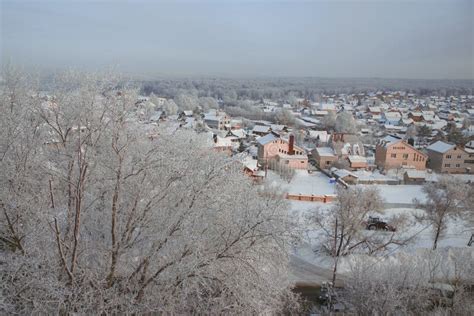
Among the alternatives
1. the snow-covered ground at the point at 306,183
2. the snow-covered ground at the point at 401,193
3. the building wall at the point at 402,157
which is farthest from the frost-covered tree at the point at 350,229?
the building wall at the point at 402,157

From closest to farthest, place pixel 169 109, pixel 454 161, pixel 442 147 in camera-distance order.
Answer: pixel 454 161 < pixel 442 147 < pixel 169 109

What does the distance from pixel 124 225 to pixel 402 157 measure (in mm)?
21746

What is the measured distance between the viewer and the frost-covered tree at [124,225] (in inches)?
189

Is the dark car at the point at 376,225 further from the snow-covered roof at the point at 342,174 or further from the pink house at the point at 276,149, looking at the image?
the pink house at the point at 276,149

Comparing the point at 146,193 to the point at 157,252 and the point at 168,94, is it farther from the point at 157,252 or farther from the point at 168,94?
the point at 168,94

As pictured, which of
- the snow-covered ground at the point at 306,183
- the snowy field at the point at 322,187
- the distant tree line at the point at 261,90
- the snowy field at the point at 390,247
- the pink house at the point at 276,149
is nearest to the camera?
the snowy field at the point at 390,247

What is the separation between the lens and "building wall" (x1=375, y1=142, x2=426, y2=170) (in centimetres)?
2355

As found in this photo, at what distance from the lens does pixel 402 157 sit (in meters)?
23.7

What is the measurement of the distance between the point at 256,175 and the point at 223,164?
1329 cm

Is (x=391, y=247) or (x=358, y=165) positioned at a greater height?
(x=358, y=165)

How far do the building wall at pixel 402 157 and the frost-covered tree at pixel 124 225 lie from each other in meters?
19.7

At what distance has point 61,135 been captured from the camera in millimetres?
5758

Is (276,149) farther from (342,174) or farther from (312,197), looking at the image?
(312,197)

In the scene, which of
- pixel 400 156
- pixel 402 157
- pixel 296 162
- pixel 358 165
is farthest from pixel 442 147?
pixel 296 162
